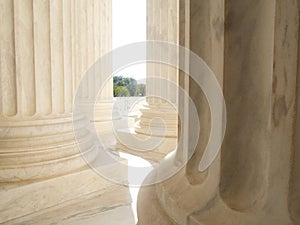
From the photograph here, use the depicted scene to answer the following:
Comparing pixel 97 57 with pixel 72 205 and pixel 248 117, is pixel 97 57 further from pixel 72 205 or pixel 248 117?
pixel 248 117

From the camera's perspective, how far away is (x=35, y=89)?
10914 millimetres

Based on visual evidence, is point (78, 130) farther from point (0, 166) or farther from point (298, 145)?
point (298, 145)

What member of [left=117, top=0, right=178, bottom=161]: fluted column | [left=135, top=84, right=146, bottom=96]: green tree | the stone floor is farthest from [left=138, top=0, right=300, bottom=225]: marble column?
[left=135, top=84, right=146, bottom=96]: green tree

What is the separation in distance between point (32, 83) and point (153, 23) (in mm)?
Answer: 12564

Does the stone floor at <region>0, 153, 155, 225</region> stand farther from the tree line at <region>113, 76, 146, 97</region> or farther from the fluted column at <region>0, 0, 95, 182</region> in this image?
the tree line at <region>113, 76, 146, 97</region>

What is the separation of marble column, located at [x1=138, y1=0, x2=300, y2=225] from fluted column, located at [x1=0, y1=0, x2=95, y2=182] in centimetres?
719

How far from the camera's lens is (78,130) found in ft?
40.4

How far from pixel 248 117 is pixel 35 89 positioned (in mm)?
9183

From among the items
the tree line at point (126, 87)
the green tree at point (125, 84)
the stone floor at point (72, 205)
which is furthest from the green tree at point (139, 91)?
the stone floor at point (72, 205)

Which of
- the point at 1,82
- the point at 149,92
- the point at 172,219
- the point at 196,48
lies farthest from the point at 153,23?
the point at 172,219

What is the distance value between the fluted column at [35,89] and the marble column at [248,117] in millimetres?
7189

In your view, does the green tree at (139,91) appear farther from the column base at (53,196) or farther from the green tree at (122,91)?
the column base at (53,196)

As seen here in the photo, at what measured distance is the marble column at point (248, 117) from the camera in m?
3.38

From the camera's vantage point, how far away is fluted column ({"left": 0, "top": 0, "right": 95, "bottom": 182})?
10.3 meters
